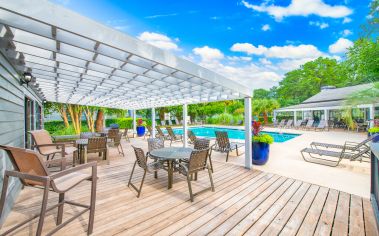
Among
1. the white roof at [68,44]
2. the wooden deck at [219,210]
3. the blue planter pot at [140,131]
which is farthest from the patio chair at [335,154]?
the blue planter pot at [140,131]

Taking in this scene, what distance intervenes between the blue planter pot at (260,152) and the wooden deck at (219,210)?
1.24 meters

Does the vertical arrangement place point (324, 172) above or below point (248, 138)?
below

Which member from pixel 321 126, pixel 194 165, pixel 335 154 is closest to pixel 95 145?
pixel 194 165

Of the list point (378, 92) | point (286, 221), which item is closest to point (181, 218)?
point (286, 221)

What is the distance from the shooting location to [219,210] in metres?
2.83

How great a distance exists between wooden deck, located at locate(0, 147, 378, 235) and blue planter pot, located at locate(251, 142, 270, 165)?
1.24 metres

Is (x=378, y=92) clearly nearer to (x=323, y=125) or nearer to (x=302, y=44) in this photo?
(x=323, y=125)

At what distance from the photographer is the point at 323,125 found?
14.9m

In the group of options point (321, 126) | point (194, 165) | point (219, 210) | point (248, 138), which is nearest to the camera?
point (219, 210)

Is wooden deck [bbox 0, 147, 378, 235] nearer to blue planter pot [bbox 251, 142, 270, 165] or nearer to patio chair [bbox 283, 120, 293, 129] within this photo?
blue planter pot [bbox 251, 142, 270, 165]

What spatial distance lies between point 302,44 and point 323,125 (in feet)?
91.1

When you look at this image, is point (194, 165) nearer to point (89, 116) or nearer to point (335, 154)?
point (335, 154)

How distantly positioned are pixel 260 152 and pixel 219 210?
3.01 m

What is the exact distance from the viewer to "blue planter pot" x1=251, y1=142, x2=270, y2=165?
17.4 feet
